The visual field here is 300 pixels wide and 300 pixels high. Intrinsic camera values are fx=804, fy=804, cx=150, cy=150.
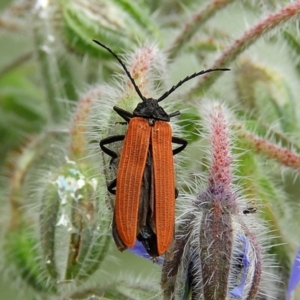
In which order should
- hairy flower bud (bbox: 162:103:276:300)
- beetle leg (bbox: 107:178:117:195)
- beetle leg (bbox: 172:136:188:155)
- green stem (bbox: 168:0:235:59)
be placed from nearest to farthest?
hairy flower bud (bbox: 162:103:276:300) → beetle leg (bbox: 107:178:117:195) → beetle leg (bbox: 172:136:188:155) → green stem (bbox: 168:0:235:59)

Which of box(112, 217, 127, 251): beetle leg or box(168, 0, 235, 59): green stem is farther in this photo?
box(168, 0, 235, 59): green stem

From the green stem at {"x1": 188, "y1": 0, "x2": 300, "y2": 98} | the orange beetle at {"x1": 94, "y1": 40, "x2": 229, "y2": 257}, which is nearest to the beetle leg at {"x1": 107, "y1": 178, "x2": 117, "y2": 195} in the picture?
the orange beetle at {"x1": 94, "y1": 40, "x2": 229, "y2": 257}

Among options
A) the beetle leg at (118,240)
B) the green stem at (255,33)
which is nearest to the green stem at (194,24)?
the green stem at (255,33)

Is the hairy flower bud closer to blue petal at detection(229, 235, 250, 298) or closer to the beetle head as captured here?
blue petal at detection(229, 235, 250, 298)

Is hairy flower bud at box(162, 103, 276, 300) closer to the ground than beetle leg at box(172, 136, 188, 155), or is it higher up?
closer to the ground

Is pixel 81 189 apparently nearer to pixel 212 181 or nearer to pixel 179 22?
pixel 212 181
